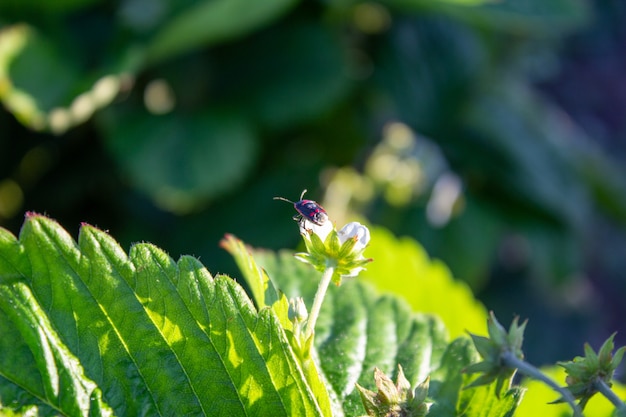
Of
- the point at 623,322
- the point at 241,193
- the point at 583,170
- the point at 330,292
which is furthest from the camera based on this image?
the point at 623,322

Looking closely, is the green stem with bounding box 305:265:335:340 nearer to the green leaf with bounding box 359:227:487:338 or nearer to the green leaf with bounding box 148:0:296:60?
Result: the green leaf with bounding box 359:227:487:338

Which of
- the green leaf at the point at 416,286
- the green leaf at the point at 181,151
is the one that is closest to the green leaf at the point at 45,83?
the green leaf at the point at 181,151

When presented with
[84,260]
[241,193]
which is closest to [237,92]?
[241,193]

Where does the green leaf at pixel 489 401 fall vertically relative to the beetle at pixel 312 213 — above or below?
below

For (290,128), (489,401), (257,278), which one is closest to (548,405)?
(489,401)

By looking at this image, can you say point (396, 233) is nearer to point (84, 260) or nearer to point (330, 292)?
point (330, 292)

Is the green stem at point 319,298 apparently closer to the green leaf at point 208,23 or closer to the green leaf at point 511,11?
the green leaf at point 208,23
